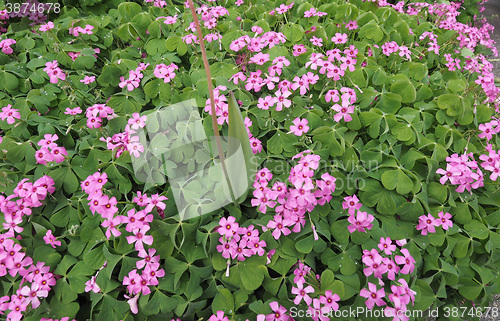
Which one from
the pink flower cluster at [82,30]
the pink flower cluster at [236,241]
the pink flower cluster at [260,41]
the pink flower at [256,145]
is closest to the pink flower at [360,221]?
the pink flower cluster at [236,241]

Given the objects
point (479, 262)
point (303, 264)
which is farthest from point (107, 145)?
point (479, 262)

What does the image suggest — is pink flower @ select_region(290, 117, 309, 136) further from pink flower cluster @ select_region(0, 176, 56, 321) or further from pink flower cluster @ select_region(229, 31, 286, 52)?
pink flower cluster @ select_region(0, 176, 56, 321)

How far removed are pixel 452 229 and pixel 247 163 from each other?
895mm

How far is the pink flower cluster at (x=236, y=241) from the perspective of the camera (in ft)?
4.01

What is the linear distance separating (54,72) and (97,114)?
376 millimetres

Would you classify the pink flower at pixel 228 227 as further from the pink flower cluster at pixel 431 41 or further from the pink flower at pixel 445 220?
the pink flower cluster at pixel 431 41

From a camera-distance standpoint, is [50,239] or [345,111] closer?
[50,239]

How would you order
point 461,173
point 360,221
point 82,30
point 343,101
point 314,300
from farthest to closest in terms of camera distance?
1. point 82,30
2. point 343,101
3. point 461,173
4. point 360,221
5. point 314,300

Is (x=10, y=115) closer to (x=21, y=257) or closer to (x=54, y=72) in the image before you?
(x=54, y=72)

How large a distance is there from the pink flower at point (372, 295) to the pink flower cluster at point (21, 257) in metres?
1.13

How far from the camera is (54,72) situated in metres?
1.65

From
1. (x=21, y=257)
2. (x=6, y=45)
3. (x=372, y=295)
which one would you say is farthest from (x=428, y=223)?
(x=6, y=45)

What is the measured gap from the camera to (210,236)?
1.24 m

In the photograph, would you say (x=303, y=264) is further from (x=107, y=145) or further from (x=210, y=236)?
(x=107, y=145)
